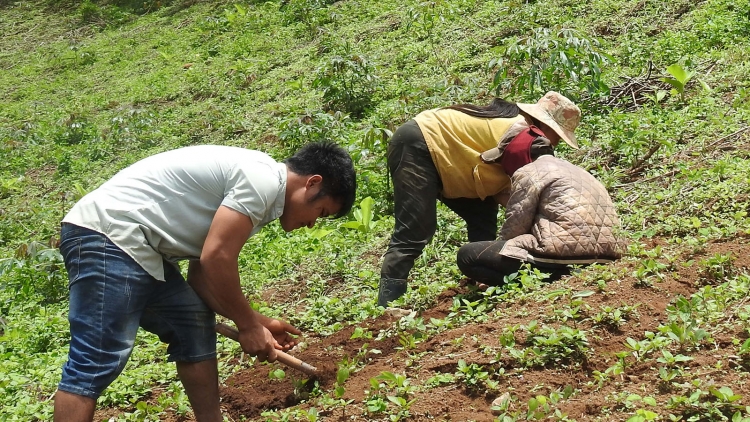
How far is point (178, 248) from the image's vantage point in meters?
3.25

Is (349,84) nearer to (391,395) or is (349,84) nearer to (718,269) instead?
(718,269)

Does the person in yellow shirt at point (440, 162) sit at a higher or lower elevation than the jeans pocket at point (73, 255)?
lower

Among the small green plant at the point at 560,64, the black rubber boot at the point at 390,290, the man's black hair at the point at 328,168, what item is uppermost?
the man's black hair at the point at 328,168

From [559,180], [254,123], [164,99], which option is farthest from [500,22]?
[559,180]

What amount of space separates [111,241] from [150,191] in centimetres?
26

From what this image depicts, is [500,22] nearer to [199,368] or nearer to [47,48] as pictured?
[199,368]

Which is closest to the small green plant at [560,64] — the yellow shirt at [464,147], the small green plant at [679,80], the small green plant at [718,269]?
the small green plant at [679,80]

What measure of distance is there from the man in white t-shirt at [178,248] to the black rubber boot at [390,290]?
53.0 inches

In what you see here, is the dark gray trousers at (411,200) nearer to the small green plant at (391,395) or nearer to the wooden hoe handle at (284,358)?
the wooden hoe handle at (284,358)

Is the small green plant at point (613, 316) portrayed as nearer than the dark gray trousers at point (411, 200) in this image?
Yes

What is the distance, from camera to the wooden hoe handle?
3.51 meters

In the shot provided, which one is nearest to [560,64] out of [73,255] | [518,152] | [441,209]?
[441,209]

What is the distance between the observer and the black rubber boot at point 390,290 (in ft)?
15.6

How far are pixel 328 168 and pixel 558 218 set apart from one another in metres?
1.53
